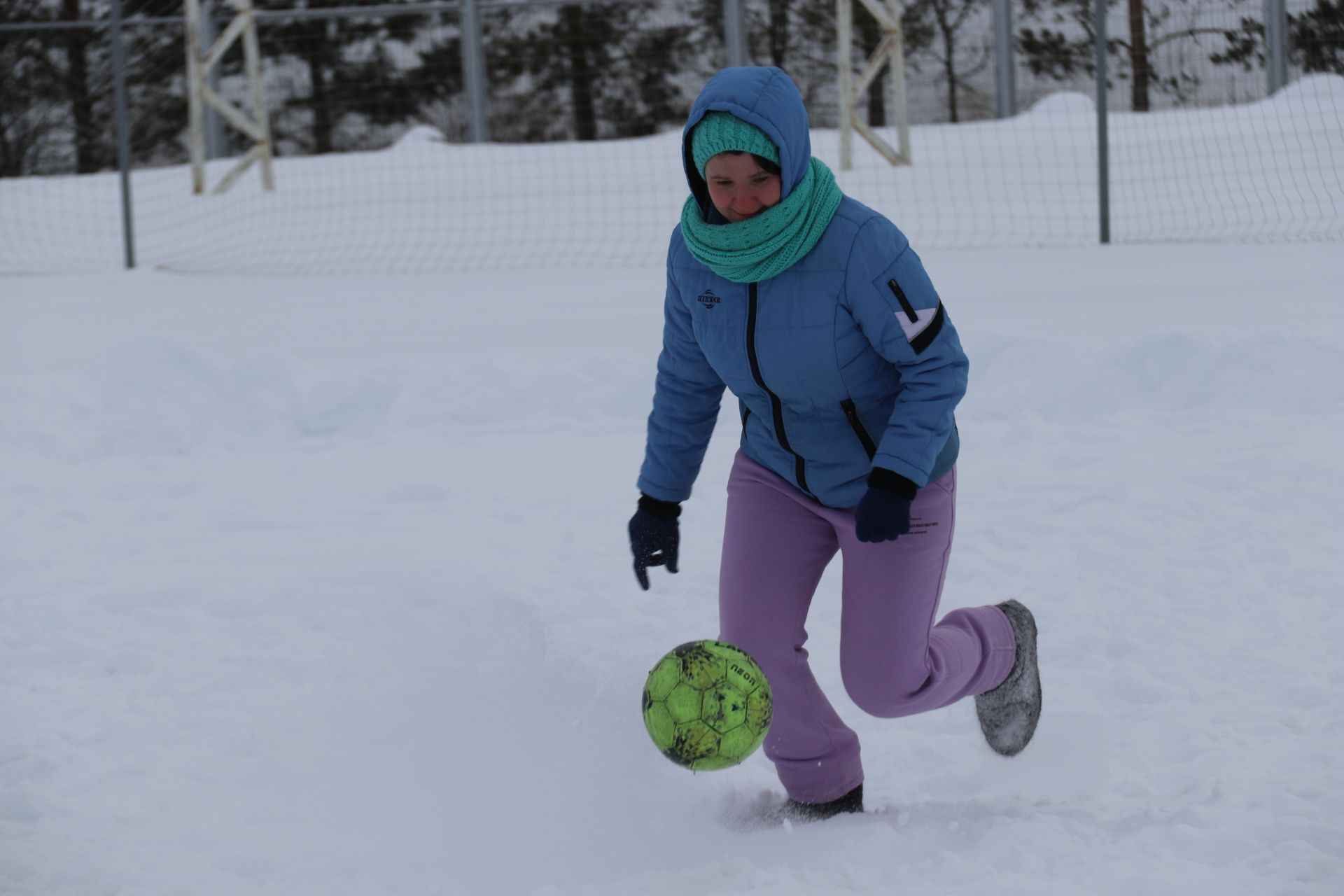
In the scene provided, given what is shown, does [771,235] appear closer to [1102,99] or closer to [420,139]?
[1102,99]

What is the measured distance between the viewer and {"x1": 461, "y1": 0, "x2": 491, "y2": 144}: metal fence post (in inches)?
672

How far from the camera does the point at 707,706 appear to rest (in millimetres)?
2951

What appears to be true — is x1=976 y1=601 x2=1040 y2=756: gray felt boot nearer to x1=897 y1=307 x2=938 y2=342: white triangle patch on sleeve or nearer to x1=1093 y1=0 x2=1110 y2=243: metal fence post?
x1=897 y1=307 x2=938 y2=342: white triangle patch on sleeve

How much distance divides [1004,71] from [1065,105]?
1428 millimetres

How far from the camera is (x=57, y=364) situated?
24.7 feet

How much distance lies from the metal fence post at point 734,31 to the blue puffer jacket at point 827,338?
45.5ft

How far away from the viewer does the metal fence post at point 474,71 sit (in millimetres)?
17078

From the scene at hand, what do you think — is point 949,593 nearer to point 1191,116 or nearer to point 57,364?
point 57,364

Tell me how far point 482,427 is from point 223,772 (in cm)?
310

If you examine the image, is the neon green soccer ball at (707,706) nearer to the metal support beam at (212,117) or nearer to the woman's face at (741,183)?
the woman's face at (741,183)

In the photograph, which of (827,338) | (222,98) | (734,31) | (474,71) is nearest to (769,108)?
(827,338)

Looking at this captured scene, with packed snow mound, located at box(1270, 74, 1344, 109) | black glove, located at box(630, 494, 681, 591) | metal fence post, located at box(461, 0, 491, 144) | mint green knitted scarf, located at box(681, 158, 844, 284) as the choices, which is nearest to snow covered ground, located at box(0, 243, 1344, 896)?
black glove, located at box(630, 494, 681, 591)

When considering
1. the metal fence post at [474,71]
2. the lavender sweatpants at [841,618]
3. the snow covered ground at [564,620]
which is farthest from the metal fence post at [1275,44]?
the lavender sweatpants at [841,618]

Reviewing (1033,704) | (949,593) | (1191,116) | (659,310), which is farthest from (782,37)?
(1033,704)
